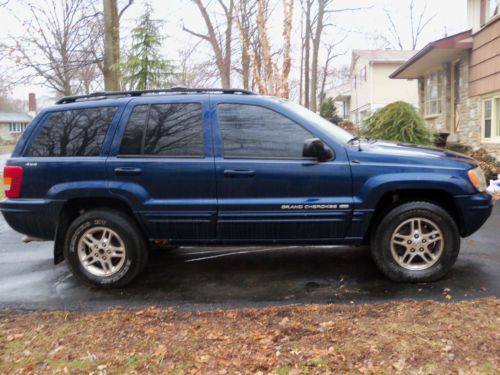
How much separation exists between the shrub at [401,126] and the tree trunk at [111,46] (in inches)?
300

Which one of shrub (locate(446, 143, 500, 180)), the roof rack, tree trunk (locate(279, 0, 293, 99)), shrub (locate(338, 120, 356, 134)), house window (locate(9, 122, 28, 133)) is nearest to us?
the roof rack

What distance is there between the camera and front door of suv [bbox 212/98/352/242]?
4262mm

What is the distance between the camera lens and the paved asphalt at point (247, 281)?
13.8ft

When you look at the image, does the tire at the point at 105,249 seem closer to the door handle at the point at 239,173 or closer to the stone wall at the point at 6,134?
the door handle at the point at 239,173

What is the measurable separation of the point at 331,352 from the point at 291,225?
1520mm

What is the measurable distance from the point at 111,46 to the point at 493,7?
10673mm

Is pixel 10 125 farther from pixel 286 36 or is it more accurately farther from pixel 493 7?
pixel 493 7

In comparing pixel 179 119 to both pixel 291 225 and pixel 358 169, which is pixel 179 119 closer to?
pixel 291 225

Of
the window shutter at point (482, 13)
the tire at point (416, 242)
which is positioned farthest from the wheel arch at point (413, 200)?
the window shutter at point (482, 13)

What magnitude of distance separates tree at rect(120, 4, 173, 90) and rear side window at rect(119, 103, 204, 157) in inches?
317

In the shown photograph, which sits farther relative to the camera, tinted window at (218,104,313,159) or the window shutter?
the window shutter

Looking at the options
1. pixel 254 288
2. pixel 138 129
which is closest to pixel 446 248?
pixel 254 288

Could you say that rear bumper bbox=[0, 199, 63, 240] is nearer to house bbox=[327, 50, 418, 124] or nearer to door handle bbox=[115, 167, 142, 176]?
door handle bbox=[115, 167, 142, 176]

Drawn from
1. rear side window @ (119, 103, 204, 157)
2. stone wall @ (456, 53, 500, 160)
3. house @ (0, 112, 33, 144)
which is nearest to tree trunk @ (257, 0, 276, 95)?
stone wall @ (456, 53, 500, 160)
